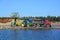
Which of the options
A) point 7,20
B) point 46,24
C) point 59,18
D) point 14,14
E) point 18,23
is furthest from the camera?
point 59,18

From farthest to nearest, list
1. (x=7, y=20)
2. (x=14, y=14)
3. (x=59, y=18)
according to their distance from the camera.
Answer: (x=59, y=18), (x=14, y=14), (x=7, y=20)

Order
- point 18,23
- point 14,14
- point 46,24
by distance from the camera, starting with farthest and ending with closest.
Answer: point 14,14 → point 18,23 → point 46,24

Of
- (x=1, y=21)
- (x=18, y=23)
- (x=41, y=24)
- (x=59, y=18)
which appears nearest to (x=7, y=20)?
(x=1, y=21)

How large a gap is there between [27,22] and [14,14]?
18527mm

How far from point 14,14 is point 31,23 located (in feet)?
61.9

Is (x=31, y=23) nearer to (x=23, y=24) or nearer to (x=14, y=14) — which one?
(x=23, y=24)

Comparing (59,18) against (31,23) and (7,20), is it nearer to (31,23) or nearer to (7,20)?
(7,20)

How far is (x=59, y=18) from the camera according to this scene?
80.5m

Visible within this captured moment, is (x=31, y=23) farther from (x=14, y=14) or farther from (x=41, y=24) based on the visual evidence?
(x=14, y=14)

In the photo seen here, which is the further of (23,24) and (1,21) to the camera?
(1,21)

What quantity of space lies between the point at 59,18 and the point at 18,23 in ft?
123

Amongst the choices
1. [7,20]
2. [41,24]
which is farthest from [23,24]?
[7,20]

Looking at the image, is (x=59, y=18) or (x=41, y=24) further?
(x=59, y=18)

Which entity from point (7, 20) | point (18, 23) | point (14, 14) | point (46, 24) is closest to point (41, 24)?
point (46, 24)
